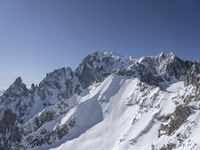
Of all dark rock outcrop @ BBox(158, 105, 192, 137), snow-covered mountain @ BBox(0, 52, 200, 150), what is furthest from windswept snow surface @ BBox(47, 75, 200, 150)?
dark rock outcrop @ BBox(158, 105, 192, 137)

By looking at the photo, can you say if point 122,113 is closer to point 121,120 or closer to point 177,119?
point 121,120

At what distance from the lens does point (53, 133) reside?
165 metres

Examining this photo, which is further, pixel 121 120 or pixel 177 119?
pixel 121 120

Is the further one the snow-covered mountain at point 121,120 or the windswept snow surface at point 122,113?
the windswept snow surface at point 122,113

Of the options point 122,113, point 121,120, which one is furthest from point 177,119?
point 122,113

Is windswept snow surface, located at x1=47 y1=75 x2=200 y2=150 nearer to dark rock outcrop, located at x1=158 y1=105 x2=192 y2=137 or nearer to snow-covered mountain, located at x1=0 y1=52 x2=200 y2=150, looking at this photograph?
snow-covered mountain, located at x1=0 y1=52 x2=200 y2=150

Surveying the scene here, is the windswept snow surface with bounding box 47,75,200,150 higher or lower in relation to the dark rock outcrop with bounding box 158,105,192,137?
higher

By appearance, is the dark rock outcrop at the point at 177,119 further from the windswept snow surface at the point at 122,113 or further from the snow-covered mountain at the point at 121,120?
the windswept snow surface at the point at 122,113

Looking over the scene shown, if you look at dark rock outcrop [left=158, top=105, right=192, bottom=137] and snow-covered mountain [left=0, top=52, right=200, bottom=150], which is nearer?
dark rock outcrop [left=158, top=105, right=192, bottom=137]

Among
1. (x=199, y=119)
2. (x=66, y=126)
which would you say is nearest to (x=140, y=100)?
(x=66, y=126)

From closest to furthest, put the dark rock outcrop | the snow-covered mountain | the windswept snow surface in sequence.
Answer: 1. the dark rock outcrop
2. the snow-covered mountain
3. the windswept snow surface

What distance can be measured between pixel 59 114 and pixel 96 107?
2047 cm

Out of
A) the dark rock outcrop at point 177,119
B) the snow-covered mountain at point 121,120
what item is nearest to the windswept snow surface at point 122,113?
the snow-covered mountain at point 121,120

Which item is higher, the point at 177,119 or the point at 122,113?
the point at 122,113
